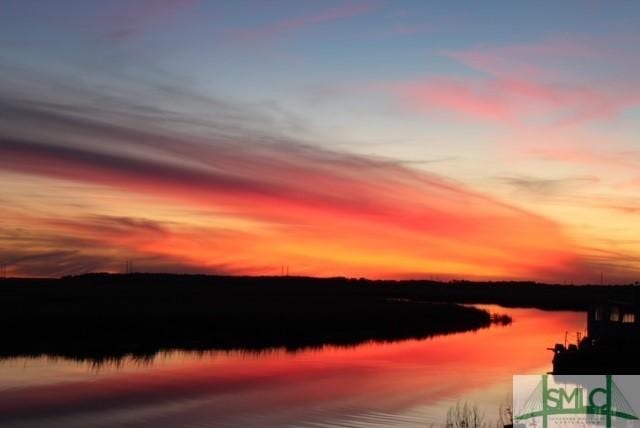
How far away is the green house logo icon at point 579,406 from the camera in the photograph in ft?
74.2

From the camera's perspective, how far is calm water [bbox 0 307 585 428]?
28297 mm

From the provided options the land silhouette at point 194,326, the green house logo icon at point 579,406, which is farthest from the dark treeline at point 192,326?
the green house logo icon at point 579,406

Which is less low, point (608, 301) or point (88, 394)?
point (608, 301)

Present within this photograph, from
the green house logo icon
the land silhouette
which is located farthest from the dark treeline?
the green house logo icon

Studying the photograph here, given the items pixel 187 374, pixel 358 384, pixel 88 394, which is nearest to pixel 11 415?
pixel 88 394

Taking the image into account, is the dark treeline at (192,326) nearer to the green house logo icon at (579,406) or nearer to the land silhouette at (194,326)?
→ the land silhouette at (194,326)

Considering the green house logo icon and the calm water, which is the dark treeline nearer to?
the calm water

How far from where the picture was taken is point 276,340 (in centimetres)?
5341

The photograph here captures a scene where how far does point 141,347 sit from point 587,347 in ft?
83.8

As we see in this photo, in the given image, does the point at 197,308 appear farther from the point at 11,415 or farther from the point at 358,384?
the point at 11,415

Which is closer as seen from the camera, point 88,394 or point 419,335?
point 88,394

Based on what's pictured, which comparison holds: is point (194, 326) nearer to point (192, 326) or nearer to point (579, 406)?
point (192, 326)

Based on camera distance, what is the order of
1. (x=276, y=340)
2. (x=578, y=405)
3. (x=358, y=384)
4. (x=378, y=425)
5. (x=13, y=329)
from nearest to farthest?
(x=578, y=405)
(x=378, y=425)
(x=358, y=384)
(x=13, y=329)
(x=276, y=340)

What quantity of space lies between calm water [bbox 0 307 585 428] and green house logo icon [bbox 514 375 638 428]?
10.8 ft
